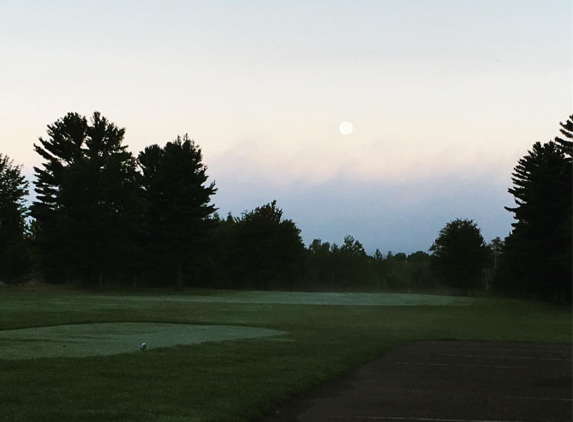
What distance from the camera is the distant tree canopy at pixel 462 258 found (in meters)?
93.9

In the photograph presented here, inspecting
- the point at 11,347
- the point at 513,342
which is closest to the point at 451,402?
the point at 11,347

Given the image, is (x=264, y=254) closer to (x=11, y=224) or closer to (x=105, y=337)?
(x=11, y=224)

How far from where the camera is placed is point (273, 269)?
9500 cm

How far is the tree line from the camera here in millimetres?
54969

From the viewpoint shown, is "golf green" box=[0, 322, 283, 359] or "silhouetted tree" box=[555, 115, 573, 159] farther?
"silhouetted tree" box=[555, 115, 573, 159]

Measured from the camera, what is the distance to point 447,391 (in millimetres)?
11164

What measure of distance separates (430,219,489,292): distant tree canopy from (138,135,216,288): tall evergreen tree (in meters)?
40.1

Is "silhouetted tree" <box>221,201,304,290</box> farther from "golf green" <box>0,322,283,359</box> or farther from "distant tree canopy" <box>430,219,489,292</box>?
"golf green" <box>0,322,283,359</box>

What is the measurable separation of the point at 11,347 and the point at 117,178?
5220cm

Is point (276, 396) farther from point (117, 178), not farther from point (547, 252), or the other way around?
point (117, 178)

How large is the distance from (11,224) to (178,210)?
18.4 meters

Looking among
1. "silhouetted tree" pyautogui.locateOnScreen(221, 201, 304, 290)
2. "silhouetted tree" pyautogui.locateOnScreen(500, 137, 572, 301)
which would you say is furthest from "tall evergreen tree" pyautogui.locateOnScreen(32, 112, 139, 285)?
"silhouetted tree" pyautogui.locateOnScreen(500, 137, 572, 301)

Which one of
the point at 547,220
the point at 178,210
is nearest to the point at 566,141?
the point at 547,220

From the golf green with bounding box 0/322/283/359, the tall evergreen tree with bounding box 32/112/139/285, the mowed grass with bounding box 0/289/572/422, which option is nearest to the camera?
the mowed grass with bounding box 0/289/572/422
